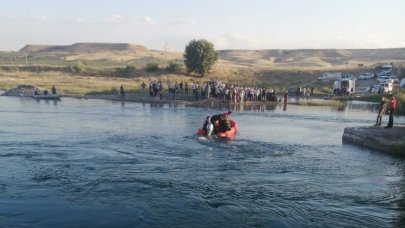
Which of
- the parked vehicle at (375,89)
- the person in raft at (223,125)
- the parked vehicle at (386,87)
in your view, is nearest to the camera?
the person in raft at (223,125)

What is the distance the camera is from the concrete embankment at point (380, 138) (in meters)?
23.9

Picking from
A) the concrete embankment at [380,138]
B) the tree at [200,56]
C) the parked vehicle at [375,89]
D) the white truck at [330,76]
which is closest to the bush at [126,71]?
Result: the tree at [200,56]

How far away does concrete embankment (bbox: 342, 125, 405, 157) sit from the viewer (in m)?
23.9

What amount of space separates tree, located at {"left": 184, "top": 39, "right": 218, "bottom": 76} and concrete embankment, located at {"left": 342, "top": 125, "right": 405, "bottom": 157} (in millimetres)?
53949

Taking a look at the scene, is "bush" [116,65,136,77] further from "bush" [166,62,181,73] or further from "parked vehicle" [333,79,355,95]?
"parked vehicle" [333,79,355,95]

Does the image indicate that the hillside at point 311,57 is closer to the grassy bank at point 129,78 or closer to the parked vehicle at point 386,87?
the grassy bank at point 129,78

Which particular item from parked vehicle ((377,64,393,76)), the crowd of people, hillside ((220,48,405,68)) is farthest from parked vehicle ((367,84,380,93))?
hillside ((220,48,405,68))

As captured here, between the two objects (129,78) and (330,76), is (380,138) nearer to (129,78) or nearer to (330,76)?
(330,76)

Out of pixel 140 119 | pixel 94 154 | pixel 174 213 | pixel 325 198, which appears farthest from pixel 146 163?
pixel 140 119

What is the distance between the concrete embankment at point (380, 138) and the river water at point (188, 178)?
2.03ft

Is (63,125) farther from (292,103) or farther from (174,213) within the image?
(292,103)

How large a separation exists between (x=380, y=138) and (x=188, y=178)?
12170 millimetres

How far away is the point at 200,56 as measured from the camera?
264 feet

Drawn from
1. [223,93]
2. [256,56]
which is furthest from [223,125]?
[256,56]
